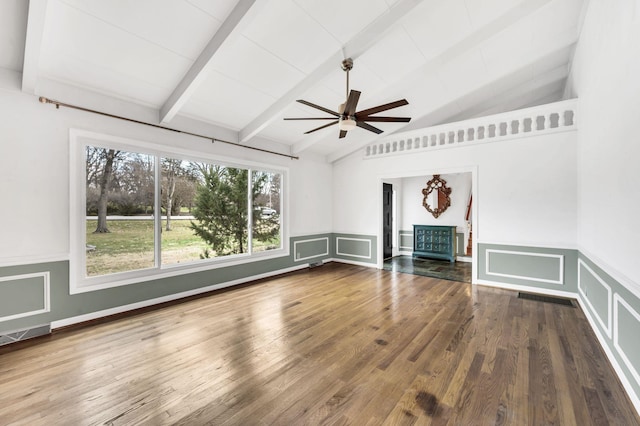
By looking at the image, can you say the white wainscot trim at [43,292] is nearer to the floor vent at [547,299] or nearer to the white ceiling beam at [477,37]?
the white ceiling beam at [477,37]

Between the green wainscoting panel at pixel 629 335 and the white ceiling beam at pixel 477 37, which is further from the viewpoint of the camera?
the white ceiling beam at pixel 477 37

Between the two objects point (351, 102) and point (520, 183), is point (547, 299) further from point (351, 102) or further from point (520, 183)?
point (351, 102)

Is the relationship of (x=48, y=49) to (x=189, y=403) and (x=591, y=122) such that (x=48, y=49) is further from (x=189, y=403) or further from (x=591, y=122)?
(x=591, y=122)

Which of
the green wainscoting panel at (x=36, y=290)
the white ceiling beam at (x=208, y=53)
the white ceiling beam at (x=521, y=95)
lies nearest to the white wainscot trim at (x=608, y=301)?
the white ceiling beam at (x=521, y=95)

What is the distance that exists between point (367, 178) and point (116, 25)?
509 cm

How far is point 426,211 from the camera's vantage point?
7918 mm

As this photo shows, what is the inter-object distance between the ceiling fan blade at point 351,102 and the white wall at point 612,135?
2.02 m

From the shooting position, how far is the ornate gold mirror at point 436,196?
7.60 m

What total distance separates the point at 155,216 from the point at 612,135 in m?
5.29

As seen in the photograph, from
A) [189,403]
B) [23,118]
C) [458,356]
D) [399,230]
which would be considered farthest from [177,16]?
[399,230]

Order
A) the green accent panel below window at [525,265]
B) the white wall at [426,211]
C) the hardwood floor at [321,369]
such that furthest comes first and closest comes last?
1. the white wall at [426,211]
2. the green accent panel below window at [525,265]
3. the hardwood floor at [321,369]

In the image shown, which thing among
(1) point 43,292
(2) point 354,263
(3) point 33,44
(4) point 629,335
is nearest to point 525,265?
(4) point 629,335

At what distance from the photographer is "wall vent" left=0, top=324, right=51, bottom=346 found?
9.25ft

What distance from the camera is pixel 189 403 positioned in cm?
196
